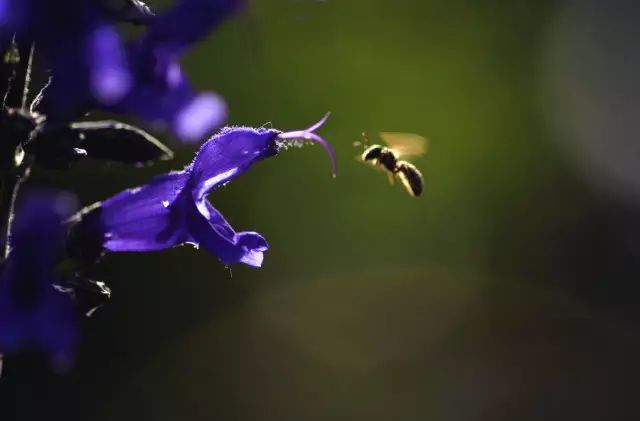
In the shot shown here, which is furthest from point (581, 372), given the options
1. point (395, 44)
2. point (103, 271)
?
point (103, 271)

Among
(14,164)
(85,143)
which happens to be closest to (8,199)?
(14,164)

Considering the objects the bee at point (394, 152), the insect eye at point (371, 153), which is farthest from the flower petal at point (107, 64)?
the insect eye at point (371, 153)

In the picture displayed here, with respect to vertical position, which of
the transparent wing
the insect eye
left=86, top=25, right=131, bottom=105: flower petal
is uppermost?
left=86, top=25, right=131, bottom=105: flower petal

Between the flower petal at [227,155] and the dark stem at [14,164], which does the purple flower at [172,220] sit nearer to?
the flower petal at [227,155]

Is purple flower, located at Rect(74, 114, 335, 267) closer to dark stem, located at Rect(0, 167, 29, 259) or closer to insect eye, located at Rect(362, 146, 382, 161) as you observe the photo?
dark stem, located at Rect(0, 167, 29, 259)

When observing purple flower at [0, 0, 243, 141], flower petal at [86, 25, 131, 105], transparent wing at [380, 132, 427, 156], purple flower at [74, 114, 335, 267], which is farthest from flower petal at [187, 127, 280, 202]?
transparent wing at [380, 132, 427, 156]

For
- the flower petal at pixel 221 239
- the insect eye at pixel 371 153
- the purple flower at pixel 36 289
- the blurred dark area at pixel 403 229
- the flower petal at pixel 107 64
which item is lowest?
the blurred dark area at pixel 403 229

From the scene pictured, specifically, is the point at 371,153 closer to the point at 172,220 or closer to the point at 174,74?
the point at 172,220
